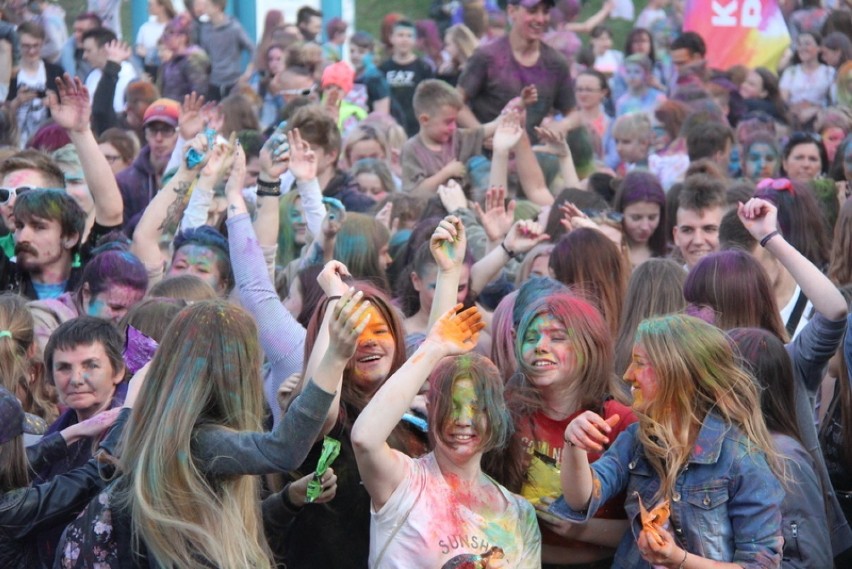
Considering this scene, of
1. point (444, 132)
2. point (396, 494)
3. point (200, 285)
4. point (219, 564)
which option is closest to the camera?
point (219, 564)

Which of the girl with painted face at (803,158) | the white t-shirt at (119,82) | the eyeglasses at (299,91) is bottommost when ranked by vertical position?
the white t-shirt at (119,82)

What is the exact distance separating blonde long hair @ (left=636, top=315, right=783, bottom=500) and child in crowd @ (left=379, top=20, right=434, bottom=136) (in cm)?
920

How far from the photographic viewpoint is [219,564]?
342cm

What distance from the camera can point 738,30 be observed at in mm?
13016

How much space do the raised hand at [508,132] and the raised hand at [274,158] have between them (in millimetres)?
1854

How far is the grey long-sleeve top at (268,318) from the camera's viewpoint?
4.69 m

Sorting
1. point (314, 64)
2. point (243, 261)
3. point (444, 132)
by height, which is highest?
point (243, 261)

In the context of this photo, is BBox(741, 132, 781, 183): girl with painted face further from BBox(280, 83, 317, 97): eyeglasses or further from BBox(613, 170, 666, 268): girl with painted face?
BBox(280, 83, 317, 97): eyeglasses

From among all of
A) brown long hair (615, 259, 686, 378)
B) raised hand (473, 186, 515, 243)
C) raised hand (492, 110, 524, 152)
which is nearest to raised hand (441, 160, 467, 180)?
raised hand (492, 110, 524, 152)

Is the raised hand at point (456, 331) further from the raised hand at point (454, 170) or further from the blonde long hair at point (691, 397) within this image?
the raised hand at point (454, 170)

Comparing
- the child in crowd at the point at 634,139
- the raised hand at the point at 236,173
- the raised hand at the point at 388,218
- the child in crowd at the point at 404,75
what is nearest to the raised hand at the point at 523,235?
the raised hand at the point at 236,173

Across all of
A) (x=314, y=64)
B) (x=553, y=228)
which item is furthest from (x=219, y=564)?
(x=314, y=64)

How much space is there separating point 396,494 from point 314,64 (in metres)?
8.60

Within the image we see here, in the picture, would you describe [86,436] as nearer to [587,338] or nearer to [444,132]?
[587,338]
